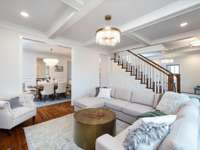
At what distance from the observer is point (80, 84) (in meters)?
5.07

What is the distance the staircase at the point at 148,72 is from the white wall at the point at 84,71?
1.25 metres

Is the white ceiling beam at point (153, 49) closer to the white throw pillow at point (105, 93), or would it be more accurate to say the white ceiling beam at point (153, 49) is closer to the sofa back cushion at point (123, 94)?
the sofa back cushion at point (123, 94)

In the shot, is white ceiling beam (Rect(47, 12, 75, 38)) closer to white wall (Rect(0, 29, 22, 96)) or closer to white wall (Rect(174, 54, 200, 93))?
white wall (Rect(0, 29, 22, 96))

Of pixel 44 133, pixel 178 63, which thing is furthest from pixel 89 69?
pixel 178 63

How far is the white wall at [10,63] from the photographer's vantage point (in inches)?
126

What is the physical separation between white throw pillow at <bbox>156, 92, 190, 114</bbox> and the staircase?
1506 mm

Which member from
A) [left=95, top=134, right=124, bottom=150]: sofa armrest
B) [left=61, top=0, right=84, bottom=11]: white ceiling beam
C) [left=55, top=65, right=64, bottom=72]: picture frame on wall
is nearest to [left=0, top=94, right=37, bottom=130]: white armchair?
[left=95, top=134, right=124, bottom=150]: sofa armrest

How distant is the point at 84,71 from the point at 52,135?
3130 millimetres

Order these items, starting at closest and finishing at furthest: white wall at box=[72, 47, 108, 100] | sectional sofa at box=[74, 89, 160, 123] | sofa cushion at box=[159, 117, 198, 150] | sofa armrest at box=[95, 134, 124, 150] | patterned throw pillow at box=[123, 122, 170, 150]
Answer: sofa cushion at box=[159, 117, 198, 150] → patterned throw pillow at box=[123, 122, 170, 150] → sofa armrest at box=[95, 134, 124, 150] → sectional sofa at box=[74, 89, 160, 123] → white wall at box=[72, 47, 108, 100]

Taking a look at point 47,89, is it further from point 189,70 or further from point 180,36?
point 189,70

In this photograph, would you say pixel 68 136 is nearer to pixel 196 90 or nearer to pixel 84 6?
pixel 84 6

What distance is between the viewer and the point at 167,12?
240 centimetres

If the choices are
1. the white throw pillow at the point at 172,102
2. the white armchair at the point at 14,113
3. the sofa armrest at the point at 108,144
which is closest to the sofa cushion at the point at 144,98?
the white throw pillow at the point at 172,102

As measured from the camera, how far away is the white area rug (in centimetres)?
212
